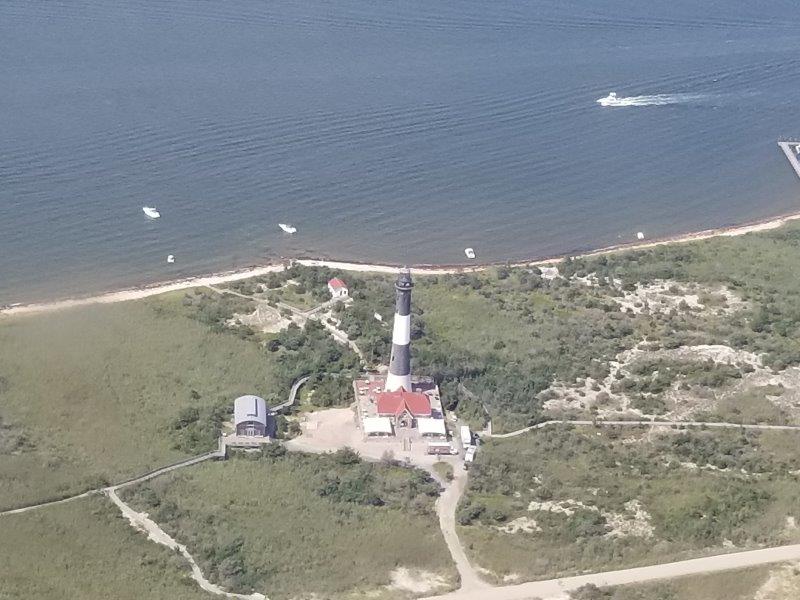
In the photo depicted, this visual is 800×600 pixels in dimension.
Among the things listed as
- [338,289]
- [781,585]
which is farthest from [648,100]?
[781,585]

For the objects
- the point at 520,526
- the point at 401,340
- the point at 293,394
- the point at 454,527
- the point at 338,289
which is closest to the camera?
the point at 454,527

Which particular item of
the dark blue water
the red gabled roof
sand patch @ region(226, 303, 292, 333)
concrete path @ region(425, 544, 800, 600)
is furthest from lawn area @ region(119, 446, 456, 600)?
the dark blue water

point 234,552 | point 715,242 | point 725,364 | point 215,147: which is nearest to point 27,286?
point 215,147

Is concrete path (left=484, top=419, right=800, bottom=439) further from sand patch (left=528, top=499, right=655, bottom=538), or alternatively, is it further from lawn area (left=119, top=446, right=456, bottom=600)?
lawn area (left=119, top=446, right=456, bottom=600)

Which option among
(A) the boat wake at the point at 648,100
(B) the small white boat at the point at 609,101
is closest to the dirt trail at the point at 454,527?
(B) the small white boat at the point at 609,101

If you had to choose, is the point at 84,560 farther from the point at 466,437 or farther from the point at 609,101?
the point at 609,101

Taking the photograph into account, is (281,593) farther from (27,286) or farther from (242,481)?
(27,286)
